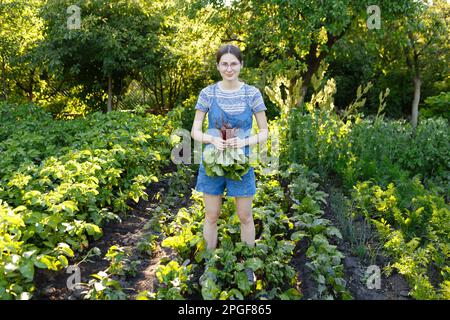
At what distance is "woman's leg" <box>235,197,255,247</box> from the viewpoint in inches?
124

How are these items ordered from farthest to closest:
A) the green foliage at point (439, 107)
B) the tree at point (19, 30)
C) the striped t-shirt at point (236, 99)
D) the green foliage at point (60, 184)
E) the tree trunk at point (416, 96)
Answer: the tree trunk at point (416, 96) < the green foliage at point (439, 107) < the tree at point (19, 30) < the striped t-shirt at point (236, 99) < the green foliage at point (60, 184)

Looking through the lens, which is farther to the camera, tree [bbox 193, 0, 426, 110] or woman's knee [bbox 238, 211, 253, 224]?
tree [bbox 193, 0, 426, 110]

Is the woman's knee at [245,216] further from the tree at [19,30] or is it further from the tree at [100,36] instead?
the tree at [19,30]

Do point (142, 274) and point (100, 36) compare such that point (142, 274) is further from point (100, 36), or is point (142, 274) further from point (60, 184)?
point (100, 36)

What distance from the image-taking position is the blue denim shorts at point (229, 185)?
10.1 ft

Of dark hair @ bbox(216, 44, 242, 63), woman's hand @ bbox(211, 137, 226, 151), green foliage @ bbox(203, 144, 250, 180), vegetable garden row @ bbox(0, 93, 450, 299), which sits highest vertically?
dark hair @ bbox(216, 44, 242, 63)

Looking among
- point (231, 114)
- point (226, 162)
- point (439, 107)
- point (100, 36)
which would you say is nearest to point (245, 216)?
point (226, 162)

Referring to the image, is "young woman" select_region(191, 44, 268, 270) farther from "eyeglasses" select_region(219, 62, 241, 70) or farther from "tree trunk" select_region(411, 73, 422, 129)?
"tree trunk" select_region(411, 73, 422, 129)

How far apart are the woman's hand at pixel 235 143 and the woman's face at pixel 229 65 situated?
1.28 feet

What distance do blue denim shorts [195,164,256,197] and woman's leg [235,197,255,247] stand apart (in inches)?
2.5

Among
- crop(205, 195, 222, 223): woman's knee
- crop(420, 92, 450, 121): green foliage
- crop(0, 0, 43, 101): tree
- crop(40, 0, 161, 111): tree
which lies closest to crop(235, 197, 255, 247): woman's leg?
crop(205, 195, 222, 223): woman's knee

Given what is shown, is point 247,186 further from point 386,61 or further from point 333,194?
point 386,61

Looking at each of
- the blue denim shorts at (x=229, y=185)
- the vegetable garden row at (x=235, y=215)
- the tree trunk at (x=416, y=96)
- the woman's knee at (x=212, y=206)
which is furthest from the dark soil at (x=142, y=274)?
the tree trunk at (x=416, y=96)

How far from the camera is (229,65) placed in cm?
297
